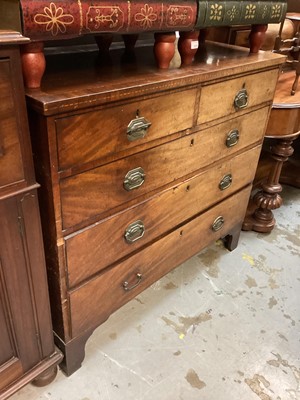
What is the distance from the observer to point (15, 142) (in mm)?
783

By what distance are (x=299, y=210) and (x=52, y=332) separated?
174 cm

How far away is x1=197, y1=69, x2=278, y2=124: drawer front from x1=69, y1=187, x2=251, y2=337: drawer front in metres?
0.43

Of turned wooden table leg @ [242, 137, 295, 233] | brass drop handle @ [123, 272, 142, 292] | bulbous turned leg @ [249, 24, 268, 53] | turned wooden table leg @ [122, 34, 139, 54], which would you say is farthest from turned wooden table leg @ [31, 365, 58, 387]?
bulbous turned leg @ [249, 24, 268, 53]

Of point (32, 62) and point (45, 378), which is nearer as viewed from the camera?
point (32, 62)

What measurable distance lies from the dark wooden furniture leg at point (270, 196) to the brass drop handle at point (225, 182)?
1.33 ft

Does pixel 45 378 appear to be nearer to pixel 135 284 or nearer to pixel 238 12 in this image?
pixel 135 284

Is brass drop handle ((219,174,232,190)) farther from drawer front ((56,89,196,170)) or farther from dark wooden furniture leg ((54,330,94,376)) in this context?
dark wooden furniture leg ((54,330,94,376))

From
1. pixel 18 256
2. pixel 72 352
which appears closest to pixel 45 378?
pixel 72 352

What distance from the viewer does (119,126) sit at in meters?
0.98

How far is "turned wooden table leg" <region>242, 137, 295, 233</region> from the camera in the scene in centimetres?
183

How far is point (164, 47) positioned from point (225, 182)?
2.13 feet

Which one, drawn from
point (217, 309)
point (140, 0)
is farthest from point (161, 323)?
point (140, 0)

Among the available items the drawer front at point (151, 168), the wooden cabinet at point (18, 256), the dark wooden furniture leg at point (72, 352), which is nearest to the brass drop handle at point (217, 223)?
the drawer front at point (151, 168)

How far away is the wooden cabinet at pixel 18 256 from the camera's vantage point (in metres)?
0.74
